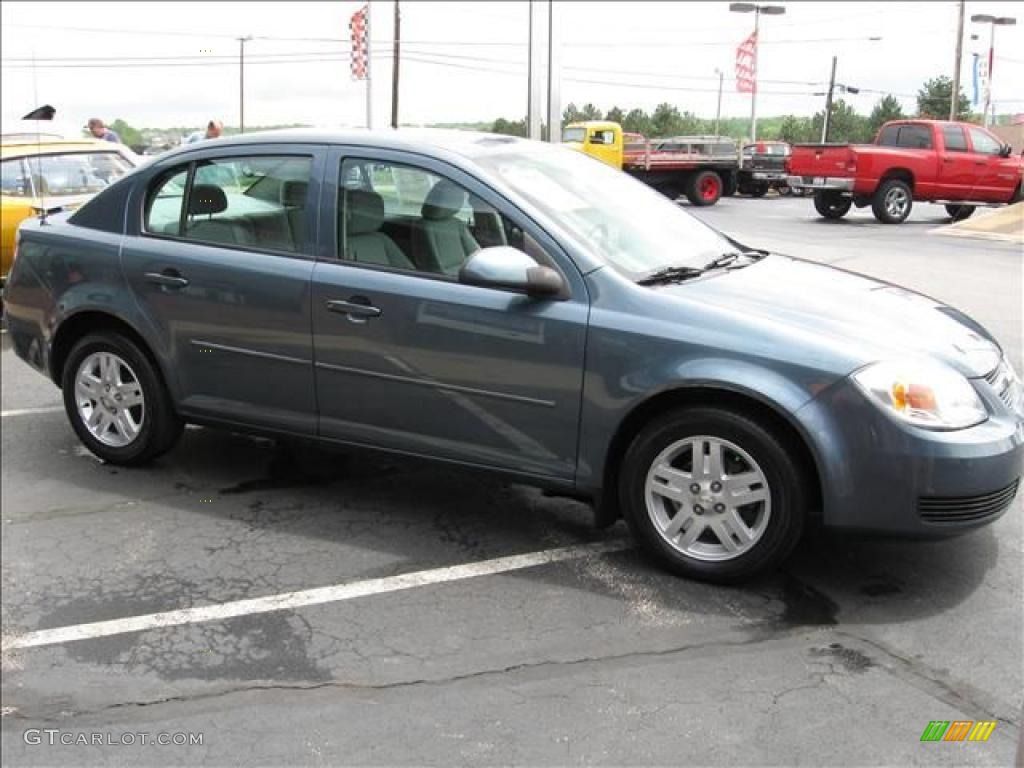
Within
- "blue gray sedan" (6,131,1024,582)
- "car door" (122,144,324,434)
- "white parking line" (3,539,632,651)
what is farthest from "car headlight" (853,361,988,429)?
"car door" (122,144,324,434)

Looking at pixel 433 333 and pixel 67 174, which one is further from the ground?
pixel 67 174

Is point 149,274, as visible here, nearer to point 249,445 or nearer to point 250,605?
point 249,445

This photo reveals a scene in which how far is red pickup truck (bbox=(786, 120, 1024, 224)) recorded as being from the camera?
327 centimetres

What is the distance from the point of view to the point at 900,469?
321 centimetres

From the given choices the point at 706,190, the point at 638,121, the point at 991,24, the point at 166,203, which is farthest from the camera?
the point at 706,190

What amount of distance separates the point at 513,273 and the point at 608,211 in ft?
2.41

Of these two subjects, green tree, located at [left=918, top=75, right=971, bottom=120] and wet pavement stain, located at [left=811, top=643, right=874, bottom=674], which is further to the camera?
wet pavement stain, located at [left=811, top=643, right=874, bottom=674]

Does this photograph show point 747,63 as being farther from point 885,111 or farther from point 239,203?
point 239,203

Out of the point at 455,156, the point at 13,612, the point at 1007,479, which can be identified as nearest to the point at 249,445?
the point at 13,612

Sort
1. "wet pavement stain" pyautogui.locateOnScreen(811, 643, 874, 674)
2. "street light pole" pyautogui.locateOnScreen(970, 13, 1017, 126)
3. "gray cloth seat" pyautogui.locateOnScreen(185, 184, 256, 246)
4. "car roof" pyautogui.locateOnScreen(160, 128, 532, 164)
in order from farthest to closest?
"gray cloth seat" pyautogui.locateOnScreen(185, 184, 256, 246) → "car roof" pyautogui.locateOnScreen(160, 128, 532, 164) → "wet pavement stain" pyautogui.locateOnScreen(811, 643, 874, 674) → "street light pole" pyautogui.locateOnScreen(970, 13, 1017, 126)

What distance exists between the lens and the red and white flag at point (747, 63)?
386 cm

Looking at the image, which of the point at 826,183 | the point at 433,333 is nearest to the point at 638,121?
the point at 826,183

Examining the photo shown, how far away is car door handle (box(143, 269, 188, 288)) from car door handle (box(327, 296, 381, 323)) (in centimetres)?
86

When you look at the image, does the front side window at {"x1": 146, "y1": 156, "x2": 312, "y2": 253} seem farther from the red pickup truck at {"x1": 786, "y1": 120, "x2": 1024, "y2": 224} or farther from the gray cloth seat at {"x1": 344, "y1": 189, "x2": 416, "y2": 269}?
the red pickup truck at {"x1": 786, "y1": 120, "x2": 1024, "y2": 224}
